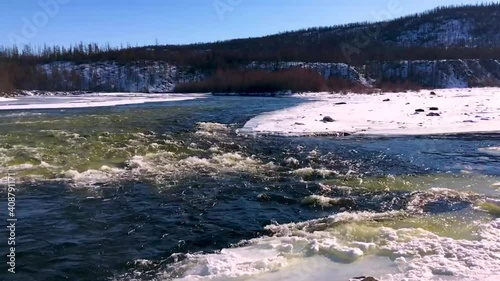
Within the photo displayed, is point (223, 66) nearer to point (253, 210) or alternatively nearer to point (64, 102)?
point (64, 102)

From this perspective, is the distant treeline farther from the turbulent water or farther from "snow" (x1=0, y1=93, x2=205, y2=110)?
the turbulent water

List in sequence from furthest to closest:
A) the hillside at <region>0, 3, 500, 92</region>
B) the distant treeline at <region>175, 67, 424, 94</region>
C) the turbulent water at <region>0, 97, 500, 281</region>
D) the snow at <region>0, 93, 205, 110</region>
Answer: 1. the hillside at <region>0, 3, 500, 92</region>
2. the distant treeline at <region>175, 67, 424, 94</region>
3. the snow at <region>0, 93, 205, 110</region>
4. the turbulent water at <region>0, 97, 500, 281</region>

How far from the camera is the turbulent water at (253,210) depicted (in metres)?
6.79

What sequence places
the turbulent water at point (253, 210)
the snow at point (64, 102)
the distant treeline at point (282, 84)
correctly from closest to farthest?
the turbulent water at point (253, 210) < the snow at point (64, 102) < the distant treeline at point (282, 84)

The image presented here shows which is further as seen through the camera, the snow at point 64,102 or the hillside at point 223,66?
the hillside at point 223,66

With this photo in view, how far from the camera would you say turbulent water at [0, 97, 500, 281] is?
22.3 feet

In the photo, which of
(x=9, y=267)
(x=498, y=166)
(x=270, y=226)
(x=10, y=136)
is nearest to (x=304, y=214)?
(x=270, y=226)

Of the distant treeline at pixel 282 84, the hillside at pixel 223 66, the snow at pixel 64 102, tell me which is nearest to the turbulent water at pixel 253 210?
the snow at pixel 64 102

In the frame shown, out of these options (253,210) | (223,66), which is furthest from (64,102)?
(223,66)

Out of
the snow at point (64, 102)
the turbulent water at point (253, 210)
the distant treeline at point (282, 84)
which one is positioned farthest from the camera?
the distant treeline at point (282, 84)

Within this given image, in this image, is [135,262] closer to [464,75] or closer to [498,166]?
[498,166]

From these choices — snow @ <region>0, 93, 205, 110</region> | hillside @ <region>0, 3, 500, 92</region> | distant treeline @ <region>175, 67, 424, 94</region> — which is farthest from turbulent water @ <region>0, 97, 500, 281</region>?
hillside @ <region>0, 3, 500, 92</region>

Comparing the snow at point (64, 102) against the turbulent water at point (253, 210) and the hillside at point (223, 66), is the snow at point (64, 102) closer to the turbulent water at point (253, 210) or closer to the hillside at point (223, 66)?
the turbulent water at point (253, 210)

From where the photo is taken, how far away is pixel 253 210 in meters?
9.92
